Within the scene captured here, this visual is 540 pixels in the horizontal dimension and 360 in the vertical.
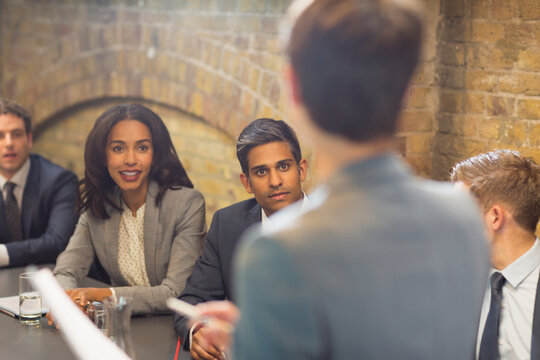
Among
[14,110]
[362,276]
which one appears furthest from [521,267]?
[14,110]

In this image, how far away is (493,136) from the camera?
2502 millimetres

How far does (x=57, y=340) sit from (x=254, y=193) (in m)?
0.72

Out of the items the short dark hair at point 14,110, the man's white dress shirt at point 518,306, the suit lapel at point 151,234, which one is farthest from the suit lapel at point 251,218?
the short dark hair at point 14,110

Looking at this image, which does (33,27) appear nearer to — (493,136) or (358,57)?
(493,136)

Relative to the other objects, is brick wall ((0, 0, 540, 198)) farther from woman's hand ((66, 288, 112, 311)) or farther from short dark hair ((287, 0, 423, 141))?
woman's hand ((66, 288, 112, 311))

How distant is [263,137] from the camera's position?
211 cm

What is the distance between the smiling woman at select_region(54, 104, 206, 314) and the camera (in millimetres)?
2422

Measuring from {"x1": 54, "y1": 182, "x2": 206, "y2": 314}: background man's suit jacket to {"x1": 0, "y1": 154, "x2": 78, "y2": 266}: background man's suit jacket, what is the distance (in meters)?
0.35

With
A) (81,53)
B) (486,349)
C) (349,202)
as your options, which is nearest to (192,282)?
(486,349)

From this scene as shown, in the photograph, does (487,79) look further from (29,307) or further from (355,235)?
(355,235)

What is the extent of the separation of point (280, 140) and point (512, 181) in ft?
2.32

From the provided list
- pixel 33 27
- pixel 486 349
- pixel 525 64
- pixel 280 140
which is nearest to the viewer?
pixel 486 349

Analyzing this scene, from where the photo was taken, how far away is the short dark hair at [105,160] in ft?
8.05

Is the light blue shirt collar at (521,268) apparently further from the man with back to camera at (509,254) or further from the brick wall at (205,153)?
the brick wall at (205,153)
